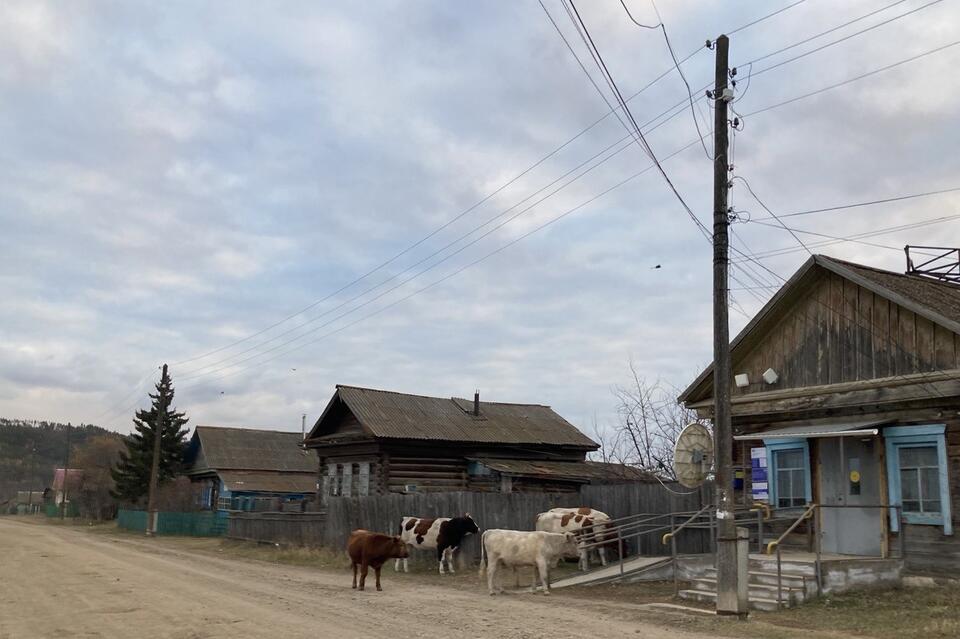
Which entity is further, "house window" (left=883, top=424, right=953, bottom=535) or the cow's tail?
the cow's tail

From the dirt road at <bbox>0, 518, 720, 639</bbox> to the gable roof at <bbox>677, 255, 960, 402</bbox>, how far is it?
7.11 m

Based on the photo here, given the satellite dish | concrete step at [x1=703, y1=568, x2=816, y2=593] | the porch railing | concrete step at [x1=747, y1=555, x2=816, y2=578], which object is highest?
the satellite dish

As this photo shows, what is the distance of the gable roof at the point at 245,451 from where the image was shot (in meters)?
56.3

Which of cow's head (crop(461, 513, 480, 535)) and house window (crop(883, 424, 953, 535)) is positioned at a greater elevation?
house window (crop(883, 424, 953, 535))

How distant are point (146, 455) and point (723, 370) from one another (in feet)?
179

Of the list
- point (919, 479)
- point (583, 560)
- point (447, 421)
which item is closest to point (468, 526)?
point (583, 560)

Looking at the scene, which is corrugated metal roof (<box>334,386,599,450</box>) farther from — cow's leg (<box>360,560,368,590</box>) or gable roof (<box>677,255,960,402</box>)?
gable roof (<box>677,255,960,402</box>)

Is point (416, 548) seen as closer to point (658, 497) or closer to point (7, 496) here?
point (658, 497)

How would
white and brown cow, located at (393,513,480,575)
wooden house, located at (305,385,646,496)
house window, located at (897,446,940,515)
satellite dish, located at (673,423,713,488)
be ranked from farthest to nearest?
wooden house, located at (305,385,646,496) → white and brown cow, located at (393,513,480,575) → satellite dish, located at (673,423,713,488) → house window, located at (897,446,940,515)

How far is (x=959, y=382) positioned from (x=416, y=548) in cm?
1425

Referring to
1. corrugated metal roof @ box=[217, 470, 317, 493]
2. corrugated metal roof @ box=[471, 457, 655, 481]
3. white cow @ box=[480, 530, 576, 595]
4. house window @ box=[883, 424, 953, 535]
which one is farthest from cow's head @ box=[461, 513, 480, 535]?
corrugated metal roof @ box=[217, 470, 317, 493]

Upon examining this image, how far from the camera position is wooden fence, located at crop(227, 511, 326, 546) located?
29859mm

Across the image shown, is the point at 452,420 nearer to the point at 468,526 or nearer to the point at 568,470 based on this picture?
the point at 568,470

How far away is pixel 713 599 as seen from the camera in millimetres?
14508
